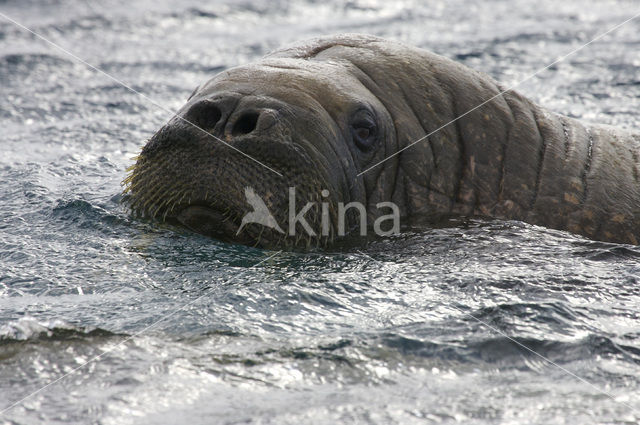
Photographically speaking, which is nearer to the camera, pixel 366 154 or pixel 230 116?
pixel 230 116

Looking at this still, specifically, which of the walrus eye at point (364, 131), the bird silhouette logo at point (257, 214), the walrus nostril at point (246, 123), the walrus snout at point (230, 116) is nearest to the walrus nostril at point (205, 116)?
the walrus snout at point (230, 116)

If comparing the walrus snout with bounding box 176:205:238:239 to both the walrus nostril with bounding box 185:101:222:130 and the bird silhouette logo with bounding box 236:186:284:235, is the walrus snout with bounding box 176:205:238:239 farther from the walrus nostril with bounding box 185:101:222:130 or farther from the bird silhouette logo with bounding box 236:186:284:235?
the walrus nostril with bounding box 185:101:222:130

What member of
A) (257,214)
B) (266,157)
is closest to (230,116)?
(266,157)

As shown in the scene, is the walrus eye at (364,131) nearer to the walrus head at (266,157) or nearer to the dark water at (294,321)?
the walrus head at (266,157)

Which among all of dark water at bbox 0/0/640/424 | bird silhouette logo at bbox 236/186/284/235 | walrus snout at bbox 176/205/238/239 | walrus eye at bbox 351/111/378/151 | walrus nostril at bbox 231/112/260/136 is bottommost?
dark water at bbox 0/0/640/424

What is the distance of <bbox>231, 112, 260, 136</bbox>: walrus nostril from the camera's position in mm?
5512

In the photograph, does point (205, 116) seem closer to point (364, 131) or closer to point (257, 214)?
point (257, 214)

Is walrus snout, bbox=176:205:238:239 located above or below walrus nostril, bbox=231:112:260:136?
below

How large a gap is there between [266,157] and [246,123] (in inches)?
10.6

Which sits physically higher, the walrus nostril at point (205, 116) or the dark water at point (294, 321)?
the walrus nostril at point (205, 116)

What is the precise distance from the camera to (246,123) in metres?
5.54

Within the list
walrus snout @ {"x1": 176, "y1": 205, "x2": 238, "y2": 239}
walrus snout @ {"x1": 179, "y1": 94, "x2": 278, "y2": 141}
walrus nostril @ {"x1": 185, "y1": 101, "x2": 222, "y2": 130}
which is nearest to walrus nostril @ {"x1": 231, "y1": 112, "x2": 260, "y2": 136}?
walrus snout @ {"x1": 179, "y1": 94, "x2": 278, "y2": 141}

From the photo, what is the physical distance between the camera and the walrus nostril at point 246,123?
5512mm

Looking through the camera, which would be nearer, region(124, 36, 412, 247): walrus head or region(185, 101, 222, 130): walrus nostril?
region(124, 36, 412, 247): walrus head
